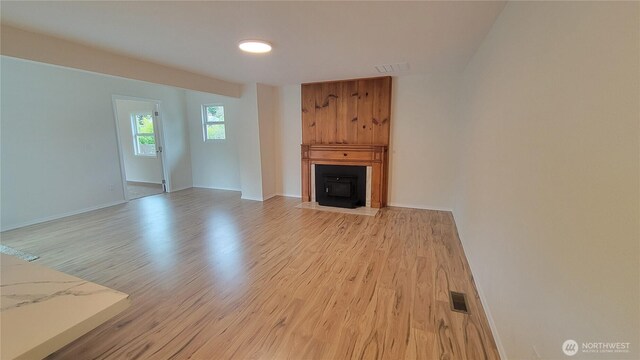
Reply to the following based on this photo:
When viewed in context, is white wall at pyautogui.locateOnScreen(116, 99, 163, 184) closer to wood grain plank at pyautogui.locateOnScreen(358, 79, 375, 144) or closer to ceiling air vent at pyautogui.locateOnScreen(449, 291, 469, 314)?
wood grain plank at pyautogui.locateOnScreen(358, 79, 375, 144)

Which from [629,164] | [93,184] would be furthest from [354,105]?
[93,184]

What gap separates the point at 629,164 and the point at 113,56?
4202 mm

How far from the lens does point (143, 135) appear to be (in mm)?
6836

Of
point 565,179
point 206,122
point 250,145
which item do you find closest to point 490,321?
point 565,179

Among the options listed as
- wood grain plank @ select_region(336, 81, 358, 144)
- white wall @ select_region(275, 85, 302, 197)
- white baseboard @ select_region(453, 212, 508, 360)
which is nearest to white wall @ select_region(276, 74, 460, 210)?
wood grain plank @ select_region(336, 81, 358, 144)

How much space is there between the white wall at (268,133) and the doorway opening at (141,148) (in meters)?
2.74

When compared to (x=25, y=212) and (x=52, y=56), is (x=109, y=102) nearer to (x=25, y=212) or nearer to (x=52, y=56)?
(x=25, y=212)

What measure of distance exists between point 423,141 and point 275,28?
127 inches

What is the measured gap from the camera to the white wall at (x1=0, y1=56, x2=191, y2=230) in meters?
3.84

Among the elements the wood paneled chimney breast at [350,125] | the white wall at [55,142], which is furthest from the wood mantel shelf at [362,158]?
the white wall at [55,142]

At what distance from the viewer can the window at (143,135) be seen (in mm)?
6738

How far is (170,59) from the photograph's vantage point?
3309 mm

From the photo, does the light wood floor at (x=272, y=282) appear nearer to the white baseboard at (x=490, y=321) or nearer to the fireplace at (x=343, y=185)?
the white baseboard at (x=490, y=321)

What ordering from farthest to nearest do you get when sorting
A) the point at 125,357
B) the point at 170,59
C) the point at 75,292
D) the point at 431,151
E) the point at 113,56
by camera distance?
the point at 431,151 → the point at 170,59 → the point at 113,56 → the point at 125,357 → the point at 75,292
